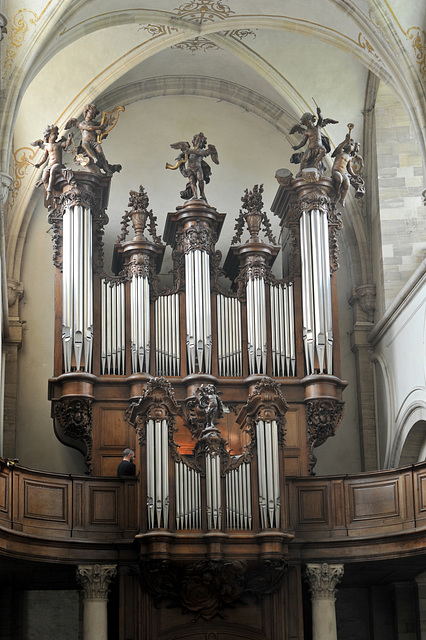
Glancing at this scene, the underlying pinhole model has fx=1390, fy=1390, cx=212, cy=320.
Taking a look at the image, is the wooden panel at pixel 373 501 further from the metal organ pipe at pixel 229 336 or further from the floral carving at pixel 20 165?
the floral carving at pixel 20 165

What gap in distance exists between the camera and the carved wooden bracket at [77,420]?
2275cm

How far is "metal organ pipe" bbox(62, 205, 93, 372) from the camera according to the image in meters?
23.1

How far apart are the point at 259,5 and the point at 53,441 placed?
28.1ft

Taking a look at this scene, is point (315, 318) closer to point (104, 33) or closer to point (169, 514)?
point (169, 514)

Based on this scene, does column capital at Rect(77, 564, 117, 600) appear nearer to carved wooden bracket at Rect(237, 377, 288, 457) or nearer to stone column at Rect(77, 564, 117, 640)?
stone column at Rect(77, 564, 117, 640)

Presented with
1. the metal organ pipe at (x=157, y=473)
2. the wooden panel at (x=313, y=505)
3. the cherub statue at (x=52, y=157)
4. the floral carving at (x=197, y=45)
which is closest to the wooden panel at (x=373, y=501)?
the wooden panel at (x=313, y=505)

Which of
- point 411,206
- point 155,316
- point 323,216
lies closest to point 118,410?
point 155,316

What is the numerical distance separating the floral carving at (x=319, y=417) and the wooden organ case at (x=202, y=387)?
0.08 ft

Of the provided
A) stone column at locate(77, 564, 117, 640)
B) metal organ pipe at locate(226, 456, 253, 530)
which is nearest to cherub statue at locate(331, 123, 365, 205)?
metal organ pipe at locate(226, 456, 253, 530)

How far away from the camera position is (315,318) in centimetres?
2373

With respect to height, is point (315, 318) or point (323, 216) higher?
point (323, 216)

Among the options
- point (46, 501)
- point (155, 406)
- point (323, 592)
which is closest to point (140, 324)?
point (155, 406)

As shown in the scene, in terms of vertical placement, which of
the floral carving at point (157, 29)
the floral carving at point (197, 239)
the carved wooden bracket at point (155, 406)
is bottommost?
the carved wooden bracket at point (155, 406)

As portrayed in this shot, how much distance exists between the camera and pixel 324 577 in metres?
21.4
